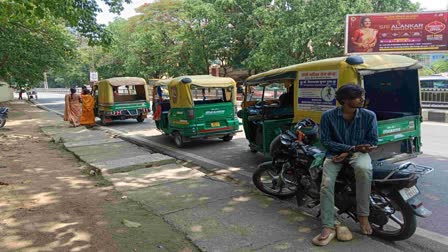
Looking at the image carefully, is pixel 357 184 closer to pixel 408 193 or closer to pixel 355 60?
pixel 408 193

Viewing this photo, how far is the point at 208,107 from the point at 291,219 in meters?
5.59

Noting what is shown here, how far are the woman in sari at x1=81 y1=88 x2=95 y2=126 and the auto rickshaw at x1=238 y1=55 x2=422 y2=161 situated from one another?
9982 millimetres

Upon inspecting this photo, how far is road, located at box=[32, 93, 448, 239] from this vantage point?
4.69m

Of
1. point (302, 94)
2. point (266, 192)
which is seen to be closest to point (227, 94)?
point (302, 94)

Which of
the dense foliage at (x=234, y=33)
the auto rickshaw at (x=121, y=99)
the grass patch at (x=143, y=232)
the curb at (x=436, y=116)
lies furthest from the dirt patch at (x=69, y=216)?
the curb at (x=436, y=116)

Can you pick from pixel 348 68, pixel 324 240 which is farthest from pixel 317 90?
pixel 324 240

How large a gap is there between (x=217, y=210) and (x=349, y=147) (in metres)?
1.92

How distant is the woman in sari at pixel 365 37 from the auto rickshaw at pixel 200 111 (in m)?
12.0

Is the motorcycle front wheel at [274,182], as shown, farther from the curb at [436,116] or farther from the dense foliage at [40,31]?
the curb at [436,116]

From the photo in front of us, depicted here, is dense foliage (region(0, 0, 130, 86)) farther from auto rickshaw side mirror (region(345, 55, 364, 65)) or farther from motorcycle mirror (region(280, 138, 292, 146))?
auto rickshaw side mirror (region(345, 55, 364, 65))

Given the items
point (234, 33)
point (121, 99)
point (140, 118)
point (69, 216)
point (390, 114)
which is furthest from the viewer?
point (234, 33)

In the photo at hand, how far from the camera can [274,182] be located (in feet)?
17.2

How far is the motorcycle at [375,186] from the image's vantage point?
12.0 feet

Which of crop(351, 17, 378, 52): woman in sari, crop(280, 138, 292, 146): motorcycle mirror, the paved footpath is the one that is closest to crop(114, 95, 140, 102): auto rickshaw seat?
the paved footpath
